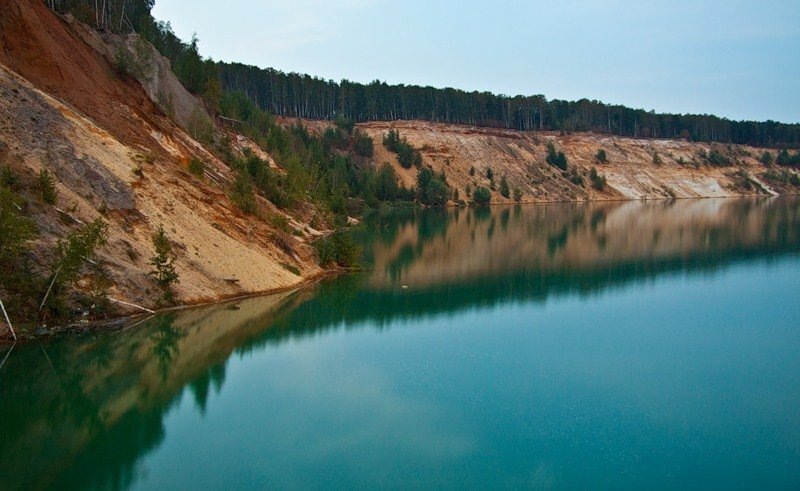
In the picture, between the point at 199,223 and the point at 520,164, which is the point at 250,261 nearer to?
the point at 199,223

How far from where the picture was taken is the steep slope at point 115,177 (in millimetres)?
27906

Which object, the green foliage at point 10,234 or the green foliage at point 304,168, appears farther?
the green foliage at point 304,168

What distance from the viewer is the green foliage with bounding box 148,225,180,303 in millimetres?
27734

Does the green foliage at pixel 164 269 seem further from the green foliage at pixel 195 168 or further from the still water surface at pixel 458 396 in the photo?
the green foliage at pixel 195 168

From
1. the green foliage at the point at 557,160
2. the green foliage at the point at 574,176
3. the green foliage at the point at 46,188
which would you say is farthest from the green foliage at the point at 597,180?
the green foliage at the point at 46,188

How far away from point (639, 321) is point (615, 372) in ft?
26.7

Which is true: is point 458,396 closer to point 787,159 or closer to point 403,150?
point 403,150

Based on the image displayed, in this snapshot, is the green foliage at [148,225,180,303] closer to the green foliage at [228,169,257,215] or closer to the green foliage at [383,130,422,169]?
the green foliage at [228,169,257,215]

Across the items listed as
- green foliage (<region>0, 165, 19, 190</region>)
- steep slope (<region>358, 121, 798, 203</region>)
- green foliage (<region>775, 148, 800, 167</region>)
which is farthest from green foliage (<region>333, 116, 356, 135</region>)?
green foliage (<region>775, 148, 800, 167</region>)

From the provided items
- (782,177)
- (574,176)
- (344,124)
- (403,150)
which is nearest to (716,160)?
(782,177)

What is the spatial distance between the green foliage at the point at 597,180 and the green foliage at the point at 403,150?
1294 inches

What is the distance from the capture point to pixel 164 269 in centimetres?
2817

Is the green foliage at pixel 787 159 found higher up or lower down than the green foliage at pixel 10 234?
higher up

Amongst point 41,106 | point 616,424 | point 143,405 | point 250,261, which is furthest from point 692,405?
point 41,106
